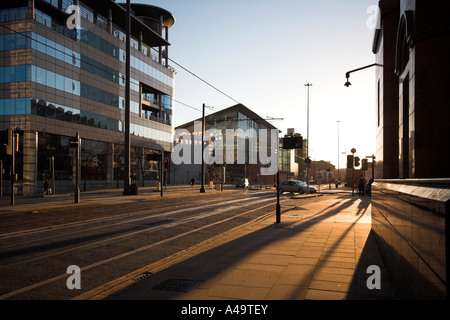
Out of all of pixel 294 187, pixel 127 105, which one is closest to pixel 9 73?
pixel 127 105

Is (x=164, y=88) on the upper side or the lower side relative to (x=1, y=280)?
upper

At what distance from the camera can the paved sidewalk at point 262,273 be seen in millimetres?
4945

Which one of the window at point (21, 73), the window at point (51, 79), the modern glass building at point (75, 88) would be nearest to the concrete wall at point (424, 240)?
the modern glass building at point (75, 88)

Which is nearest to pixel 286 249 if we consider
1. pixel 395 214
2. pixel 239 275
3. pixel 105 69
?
pixel 239 275

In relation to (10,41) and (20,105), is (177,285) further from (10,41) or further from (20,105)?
(10,41)

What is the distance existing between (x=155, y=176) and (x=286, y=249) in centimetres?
5612

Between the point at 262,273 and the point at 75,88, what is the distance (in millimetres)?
42449

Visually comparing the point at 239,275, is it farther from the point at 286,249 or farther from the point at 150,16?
the point at 150,16

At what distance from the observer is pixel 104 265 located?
6.92 m

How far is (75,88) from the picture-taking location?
42750mm

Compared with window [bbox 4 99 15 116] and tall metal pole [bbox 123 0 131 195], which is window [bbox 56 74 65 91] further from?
tall metal pole [bbox 123 0 131 195]

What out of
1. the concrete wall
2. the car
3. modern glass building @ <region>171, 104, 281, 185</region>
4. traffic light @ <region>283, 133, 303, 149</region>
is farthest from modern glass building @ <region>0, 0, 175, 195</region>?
modern glass building @ <region>171, 104, 281, 185</region>

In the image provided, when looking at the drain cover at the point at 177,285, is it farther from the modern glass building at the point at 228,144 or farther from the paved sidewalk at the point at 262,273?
the modern glass building at the point at 228,144
